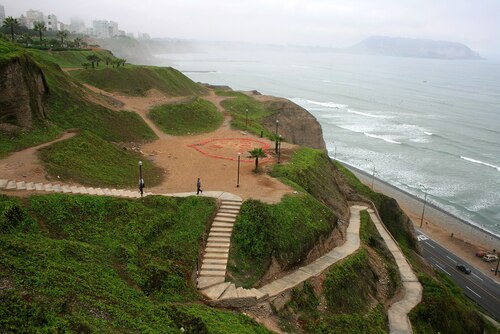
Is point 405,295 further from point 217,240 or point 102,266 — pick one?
point 102,266

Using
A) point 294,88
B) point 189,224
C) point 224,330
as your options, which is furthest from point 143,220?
point 294,88

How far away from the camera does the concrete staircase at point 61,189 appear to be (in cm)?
2109

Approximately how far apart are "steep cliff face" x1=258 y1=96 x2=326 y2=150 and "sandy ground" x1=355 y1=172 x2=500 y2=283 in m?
17.0

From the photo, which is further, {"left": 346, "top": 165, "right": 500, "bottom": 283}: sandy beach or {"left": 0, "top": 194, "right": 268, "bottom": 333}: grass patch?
{"left": 346, "top": 165, "right": 500, "bottom": 283}: sandy beach

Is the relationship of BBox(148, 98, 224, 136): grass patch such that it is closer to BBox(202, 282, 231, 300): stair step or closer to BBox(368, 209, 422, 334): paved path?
BBox(368, 209, 422, 334): paved path

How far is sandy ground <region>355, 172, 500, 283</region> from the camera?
165 feet

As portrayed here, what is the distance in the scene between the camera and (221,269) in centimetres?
2070

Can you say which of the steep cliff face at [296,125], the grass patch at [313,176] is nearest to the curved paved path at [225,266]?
the grass patch at [313,176]

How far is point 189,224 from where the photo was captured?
22.7 metres

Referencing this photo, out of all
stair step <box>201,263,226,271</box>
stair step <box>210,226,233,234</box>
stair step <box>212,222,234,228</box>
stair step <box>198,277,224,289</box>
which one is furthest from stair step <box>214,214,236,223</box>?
stair step <box>198,277,224,289</box>

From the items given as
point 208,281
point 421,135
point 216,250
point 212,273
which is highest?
point 216,250

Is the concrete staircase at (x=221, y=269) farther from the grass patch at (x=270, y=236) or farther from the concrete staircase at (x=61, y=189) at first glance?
the concrete staircase at (x=61, y=189)

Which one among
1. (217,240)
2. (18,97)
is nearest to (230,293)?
(217,240)

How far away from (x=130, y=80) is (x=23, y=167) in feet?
116
